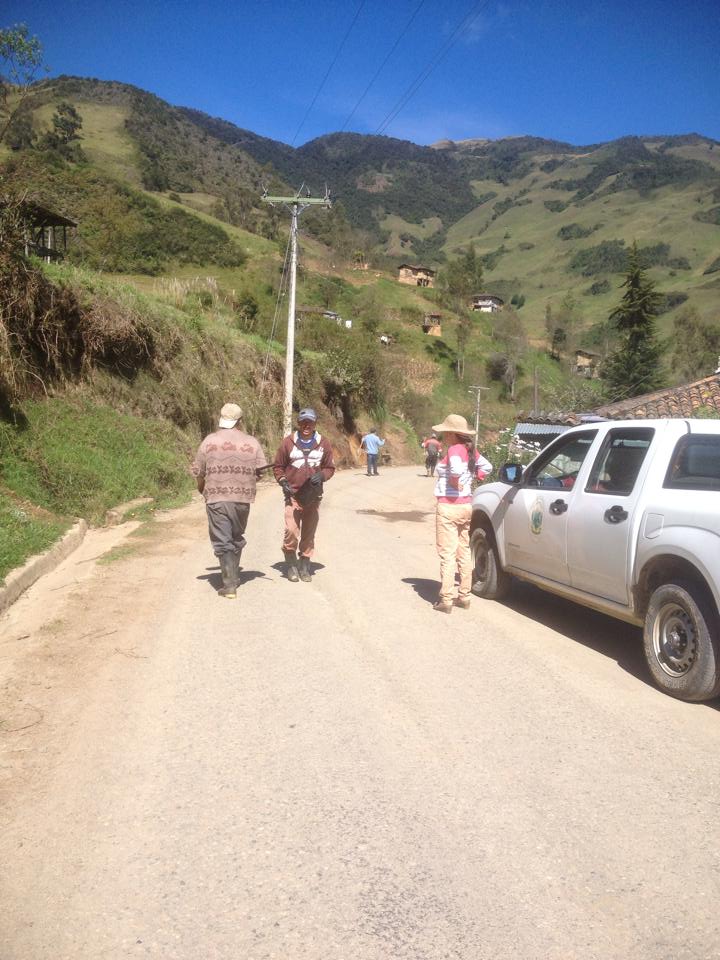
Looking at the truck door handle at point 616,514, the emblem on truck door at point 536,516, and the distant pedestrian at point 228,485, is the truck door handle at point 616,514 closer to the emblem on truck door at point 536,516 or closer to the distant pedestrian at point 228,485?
the emblem on truck door at point 536,516

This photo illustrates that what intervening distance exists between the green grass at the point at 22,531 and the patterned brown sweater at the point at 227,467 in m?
2.13

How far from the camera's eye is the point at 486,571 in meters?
8.66

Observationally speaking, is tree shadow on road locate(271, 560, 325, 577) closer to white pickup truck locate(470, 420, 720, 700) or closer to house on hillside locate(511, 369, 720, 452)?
white pickup truck locate(470, 420, 720, 700)

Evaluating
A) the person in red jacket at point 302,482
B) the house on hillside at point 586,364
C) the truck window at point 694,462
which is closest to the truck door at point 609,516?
the truck window at point 694,462

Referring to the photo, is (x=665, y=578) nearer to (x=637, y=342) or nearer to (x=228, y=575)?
(x=228, y=575)

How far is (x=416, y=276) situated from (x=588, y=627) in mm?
114261

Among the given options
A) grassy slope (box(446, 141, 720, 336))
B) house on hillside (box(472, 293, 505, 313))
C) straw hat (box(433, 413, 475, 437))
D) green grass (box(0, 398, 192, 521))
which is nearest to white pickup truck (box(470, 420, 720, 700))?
straw hat (box(433, 413, 475, 437))

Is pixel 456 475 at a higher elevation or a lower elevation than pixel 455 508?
higher

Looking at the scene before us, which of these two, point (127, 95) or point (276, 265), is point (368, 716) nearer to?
point (276, 265)

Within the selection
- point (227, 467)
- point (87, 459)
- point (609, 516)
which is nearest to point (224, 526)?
point (227, 467)

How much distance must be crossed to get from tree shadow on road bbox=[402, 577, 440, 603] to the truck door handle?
2787mm

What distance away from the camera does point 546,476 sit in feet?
25.8

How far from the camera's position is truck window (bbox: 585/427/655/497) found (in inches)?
245

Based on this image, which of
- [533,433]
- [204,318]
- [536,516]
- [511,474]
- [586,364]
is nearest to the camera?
[536,516]
